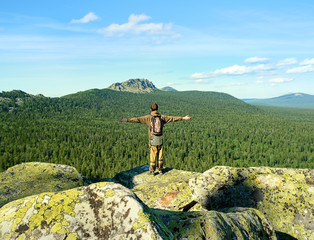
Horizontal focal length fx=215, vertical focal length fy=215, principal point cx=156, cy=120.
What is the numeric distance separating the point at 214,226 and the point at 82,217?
2344 mm

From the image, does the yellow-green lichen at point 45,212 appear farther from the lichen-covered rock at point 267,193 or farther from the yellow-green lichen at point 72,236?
the lichen-covered rock at point 267,193

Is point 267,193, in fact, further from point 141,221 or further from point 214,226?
point 141,221

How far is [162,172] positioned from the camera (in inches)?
523

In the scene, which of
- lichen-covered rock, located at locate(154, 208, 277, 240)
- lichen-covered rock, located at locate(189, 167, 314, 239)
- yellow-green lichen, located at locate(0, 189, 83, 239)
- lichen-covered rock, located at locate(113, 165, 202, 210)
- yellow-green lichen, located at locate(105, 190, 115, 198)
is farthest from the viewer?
lichen-covered rock, located at locate(113, 165, 202, 210)

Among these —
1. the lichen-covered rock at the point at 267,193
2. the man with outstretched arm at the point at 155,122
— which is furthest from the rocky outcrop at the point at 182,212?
the man with outstretched arm at the point at 155,122

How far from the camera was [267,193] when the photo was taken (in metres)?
7.62

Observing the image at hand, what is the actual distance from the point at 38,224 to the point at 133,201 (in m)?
1.41

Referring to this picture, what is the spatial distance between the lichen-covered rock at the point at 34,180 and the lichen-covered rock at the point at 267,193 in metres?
5.39

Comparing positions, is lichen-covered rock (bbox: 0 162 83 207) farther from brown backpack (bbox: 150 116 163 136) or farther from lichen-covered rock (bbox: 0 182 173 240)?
lichen-covered rock (bbox: 0 182 173 240)

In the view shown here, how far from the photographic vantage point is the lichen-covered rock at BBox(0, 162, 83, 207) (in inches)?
309

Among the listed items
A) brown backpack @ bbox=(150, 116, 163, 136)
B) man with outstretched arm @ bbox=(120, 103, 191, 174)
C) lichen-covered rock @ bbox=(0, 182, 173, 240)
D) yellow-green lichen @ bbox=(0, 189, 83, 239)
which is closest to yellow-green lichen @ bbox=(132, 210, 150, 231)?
lichen-covered rock @ bbox=(0, 182, 173, 240)

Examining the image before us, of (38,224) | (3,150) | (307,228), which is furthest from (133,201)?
(3,150)

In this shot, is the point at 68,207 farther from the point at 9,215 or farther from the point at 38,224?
the point at 9,215

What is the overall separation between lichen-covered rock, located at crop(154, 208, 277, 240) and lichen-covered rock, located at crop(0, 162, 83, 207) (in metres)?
5.88
